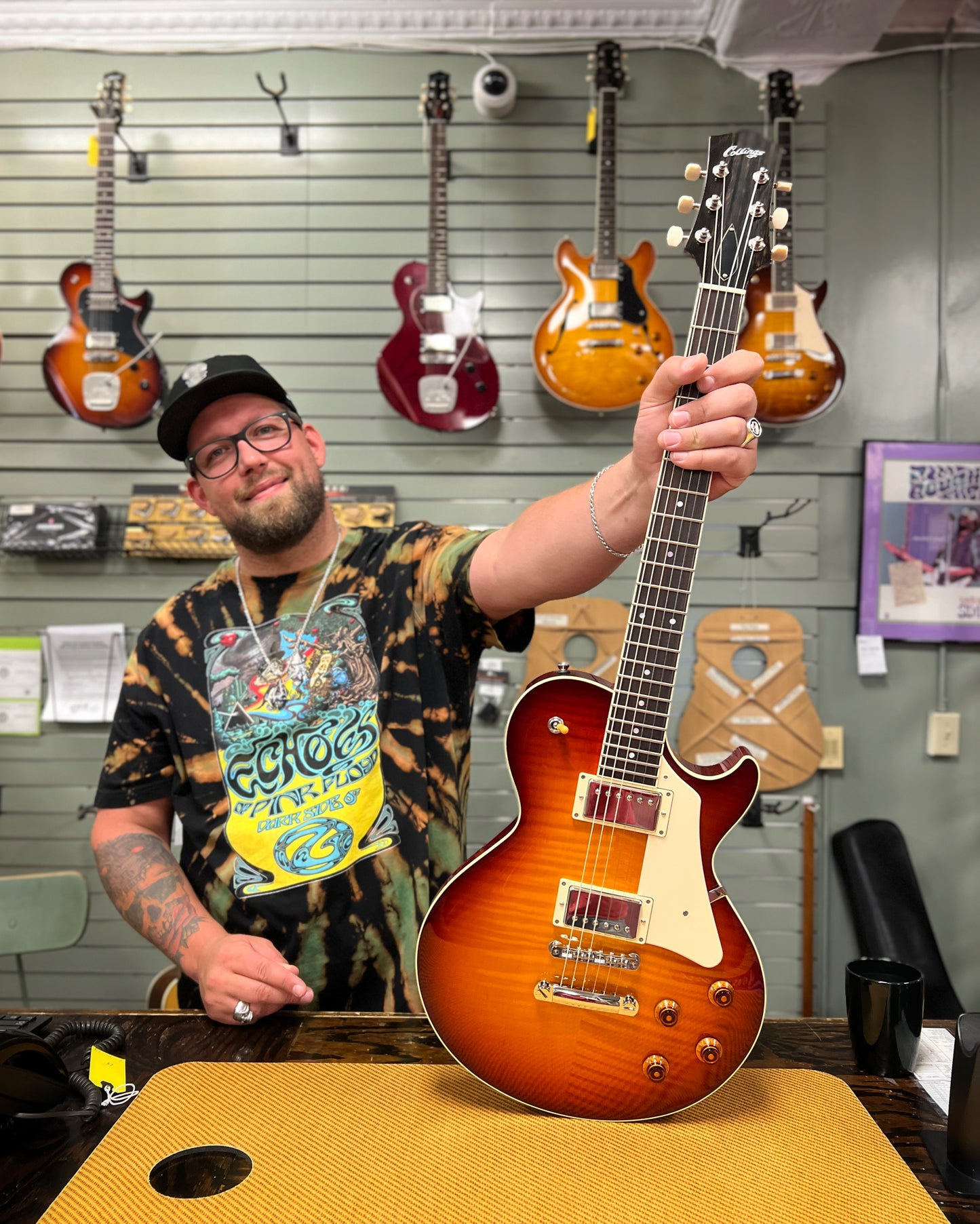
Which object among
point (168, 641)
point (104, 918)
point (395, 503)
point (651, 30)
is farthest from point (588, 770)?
point (651, 30)

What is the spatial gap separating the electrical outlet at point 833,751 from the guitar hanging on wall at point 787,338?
1027 mm

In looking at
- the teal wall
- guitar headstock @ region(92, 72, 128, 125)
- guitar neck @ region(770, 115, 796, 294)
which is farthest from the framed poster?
guitar headstock @ region(92, 72, 128, 125)

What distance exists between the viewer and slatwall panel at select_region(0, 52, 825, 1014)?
285cm

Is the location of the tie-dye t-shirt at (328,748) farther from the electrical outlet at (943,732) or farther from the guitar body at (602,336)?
the electrical outlet at (943,732)

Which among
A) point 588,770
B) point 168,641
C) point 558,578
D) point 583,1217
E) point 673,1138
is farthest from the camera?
point 168,641

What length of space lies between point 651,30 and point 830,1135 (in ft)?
→ 10.0

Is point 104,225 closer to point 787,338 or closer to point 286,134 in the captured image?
point 286,134

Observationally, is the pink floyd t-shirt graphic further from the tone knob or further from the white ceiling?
the white ceiling

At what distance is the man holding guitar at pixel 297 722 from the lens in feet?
4.74

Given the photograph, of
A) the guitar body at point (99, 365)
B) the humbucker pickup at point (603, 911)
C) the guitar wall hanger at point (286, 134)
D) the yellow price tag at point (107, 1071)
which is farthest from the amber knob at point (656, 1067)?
the guitar wall hanger at point (286, 134)

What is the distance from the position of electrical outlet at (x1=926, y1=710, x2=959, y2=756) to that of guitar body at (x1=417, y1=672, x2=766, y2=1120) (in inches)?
88.1

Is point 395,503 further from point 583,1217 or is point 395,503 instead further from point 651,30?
point 583,1217

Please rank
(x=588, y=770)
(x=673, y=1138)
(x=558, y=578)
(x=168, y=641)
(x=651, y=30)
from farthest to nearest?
1. (x=651, y=30)
2. (x=168, y=641)
3. (x=558, y=578)
4. (x=588, y=770)
5. (x=673, y=1138)

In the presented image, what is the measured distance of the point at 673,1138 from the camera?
0.83 m
